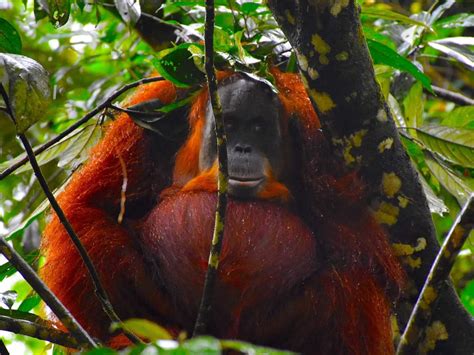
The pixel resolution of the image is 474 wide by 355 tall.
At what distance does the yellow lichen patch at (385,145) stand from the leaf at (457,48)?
90cm

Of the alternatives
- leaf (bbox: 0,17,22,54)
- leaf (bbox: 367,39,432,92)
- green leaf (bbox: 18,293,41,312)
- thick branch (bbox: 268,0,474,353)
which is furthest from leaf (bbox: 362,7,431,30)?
green leaf (bbox: 18,293,41,312)

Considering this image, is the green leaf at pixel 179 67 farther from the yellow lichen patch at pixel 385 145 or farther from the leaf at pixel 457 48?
the leaf at pixel 457 48

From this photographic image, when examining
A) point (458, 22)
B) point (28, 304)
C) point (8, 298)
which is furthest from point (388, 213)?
point (458, 22)

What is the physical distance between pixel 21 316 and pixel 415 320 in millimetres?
1141

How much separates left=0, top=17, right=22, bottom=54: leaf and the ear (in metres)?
0.52

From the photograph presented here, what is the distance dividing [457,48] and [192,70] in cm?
128

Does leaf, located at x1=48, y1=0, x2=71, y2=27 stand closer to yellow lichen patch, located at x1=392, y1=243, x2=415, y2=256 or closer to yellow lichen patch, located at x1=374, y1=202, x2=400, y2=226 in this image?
yellow lichen patch, located at x1=374, y1=202, x2=400, y2=226

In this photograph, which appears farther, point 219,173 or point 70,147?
point 70,147

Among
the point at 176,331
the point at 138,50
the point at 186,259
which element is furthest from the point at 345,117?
the point at 138,50

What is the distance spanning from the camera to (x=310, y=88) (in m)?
2.33

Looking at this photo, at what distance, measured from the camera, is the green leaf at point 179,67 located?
8.22 ft

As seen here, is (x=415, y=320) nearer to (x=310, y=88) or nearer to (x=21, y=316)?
(x=310, y=88)

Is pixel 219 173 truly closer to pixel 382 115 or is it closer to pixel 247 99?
pixel 382 115

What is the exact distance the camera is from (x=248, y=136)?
2.76 m
